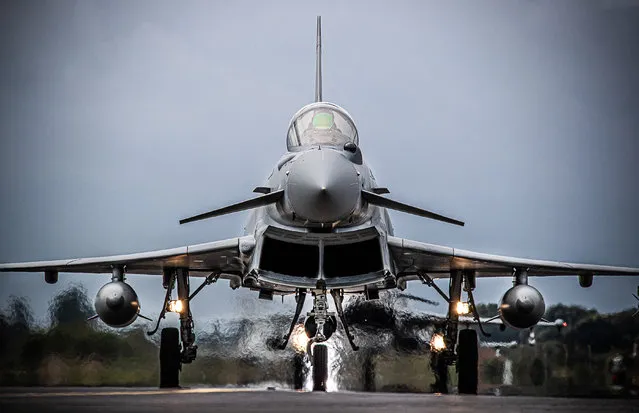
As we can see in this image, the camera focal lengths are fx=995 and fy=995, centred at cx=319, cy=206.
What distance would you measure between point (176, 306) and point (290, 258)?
330 centimetres

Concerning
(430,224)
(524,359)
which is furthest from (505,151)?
(524,359)

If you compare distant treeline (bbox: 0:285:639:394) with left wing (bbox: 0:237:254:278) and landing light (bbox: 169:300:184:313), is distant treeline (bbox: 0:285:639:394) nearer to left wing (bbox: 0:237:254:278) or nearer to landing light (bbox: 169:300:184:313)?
left wing (bbox: 0:237:254:278)

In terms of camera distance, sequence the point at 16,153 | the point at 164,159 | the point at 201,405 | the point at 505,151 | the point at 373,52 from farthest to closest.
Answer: the point at 373,52 → the point at 505,151 → the point at 164,159 → the point at 16,153 → the point at 201,405

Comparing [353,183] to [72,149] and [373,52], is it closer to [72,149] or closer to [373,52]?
[72,149]

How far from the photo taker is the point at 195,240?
1487 centimetres

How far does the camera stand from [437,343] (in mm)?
14438

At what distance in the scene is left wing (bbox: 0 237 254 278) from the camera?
42.6 feet

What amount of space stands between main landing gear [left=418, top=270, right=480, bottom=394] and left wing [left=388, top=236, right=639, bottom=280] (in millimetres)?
211

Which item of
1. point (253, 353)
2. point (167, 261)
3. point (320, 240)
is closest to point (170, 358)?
point (253, 353)

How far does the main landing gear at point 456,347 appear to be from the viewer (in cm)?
1391

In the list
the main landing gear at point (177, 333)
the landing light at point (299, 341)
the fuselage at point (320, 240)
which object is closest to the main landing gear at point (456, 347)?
the landing light at point (299, 341)

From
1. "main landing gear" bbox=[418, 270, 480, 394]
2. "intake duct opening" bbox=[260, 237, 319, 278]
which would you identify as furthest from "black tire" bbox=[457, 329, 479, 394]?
"intake duct opening" bbox=[260, 237, 319, 278]

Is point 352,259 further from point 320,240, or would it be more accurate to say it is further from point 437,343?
point 437,343

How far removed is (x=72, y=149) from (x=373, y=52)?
1859 cm
